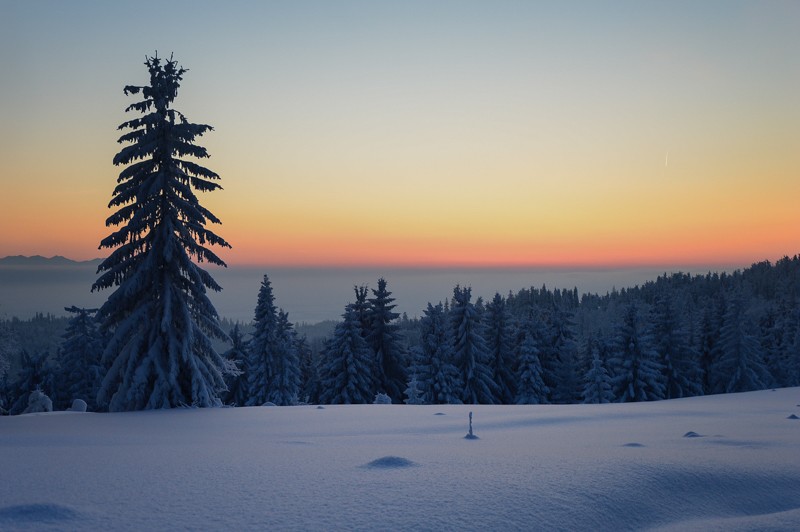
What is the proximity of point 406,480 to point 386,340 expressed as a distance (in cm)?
4190

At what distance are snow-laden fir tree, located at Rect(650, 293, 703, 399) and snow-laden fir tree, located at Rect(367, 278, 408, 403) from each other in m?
23.6

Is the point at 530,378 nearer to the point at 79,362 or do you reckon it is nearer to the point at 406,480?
the point at 79,362

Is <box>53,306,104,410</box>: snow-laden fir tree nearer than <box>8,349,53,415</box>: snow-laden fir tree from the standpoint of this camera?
Yes

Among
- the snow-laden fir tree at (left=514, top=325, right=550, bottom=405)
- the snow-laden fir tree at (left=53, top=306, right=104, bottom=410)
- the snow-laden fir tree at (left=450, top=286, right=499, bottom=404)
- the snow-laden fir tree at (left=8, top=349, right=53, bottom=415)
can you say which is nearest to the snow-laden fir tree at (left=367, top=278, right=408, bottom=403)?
the snow-laden fir tree at (left=450, top=286, right=499, bottom=404)

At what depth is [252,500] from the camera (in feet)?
13.4

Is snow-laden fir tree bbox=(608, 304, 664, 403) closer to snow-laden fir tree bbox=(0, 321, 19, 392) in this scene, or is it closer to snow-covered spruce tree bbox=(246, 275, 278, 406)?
snow-covered spruce tree bbox=(246, 275, 278, 406)

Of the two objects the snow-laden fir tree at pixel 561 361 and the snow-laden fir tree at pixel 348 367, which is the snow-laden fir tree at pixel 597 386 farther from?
the snow-laden fir tree at pixel 348 367

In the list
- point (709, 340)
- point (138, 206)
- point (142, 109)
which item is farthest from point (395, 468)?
point (709, 340)

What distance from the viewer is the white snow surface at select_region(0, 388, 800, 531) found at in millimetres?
3693

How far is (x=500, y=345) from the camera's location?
5019 centimetres

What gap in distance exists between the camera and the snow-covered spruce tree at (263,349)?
1757 inches

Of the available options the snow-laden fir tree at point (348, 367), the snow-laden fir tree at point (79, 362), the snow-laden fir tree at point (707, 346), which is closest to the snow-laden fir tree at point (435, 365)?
the snow-laden fir tree at point (348, 367)

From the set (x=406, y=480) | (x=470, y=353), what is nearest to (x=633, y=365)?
(x=470, y=353)

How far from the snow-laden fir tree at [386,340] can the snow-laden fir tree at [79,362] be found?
22255 millimetres
